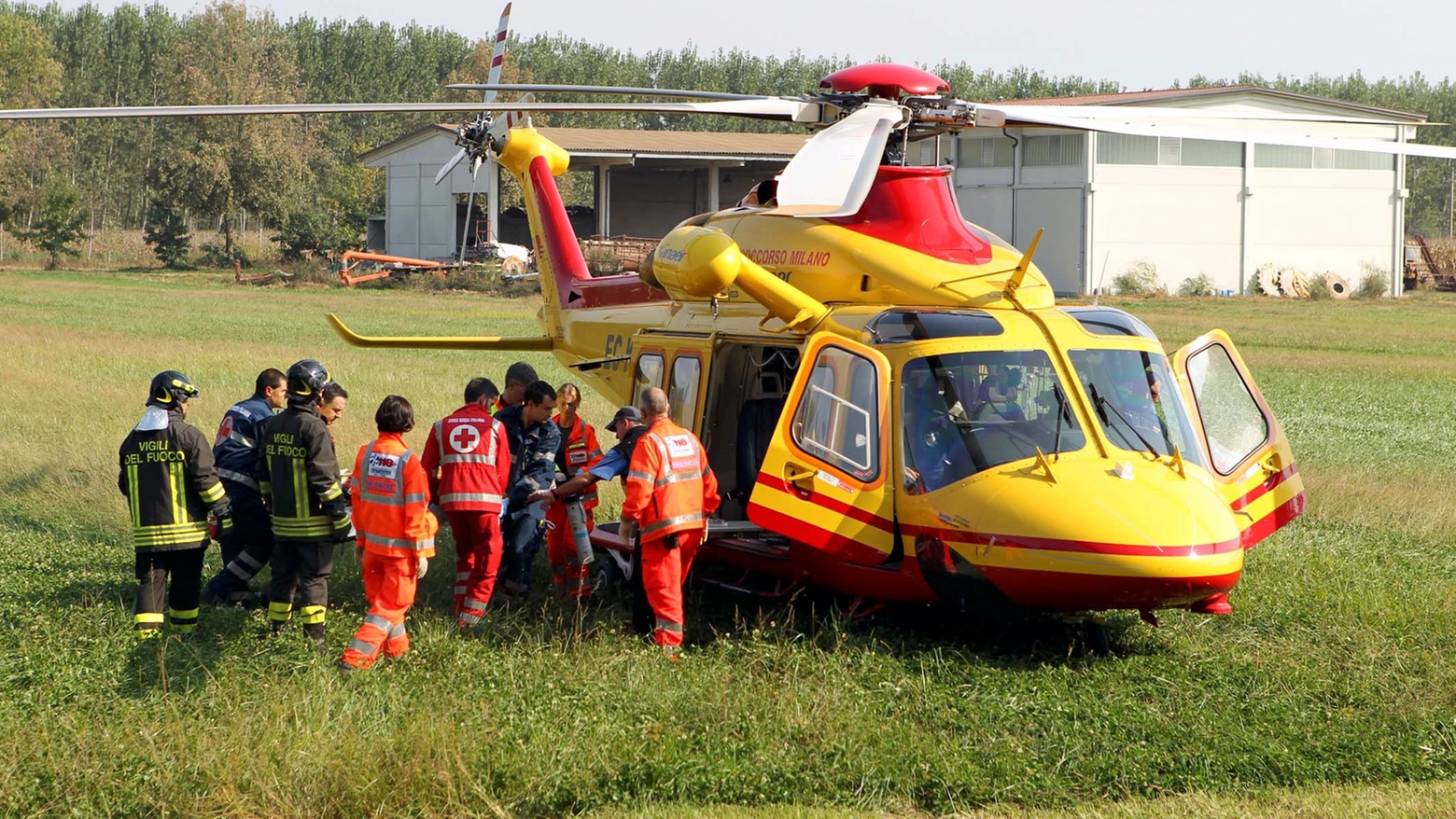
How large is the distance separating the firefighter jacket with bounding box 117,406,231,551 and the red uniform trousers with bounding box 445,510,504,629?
1.40 m

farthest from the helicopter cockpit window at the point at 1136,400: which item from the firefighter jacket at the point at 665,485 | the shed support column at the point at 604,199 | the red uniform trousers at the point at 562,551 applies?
the shed support column at the point at 604,199

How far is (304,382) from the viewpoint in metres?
7.90

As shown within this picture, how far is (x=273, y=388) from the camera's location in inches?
355

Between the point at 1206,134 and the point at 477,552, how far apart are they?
4.92 metres

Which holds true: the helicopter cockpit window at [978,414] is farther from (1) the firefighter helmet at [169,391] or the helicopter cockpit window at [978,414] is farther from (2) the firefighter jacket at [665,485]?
(1) the firefighter helmet at [169,391]

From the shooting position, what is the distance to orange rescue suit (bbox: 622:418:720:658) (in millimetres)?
7766

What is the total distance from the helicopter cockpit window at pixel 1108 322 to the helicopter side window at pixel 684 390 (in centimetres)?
250

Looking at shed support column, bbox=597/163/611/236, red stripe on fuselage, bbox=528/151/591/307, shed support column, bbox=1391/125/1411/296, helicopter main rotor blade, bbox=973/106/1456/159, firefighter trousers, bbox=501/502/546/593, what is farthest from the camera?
shed support column, bbox=597/163/611/236

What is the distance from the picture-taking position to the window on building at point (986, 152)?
4722 cm

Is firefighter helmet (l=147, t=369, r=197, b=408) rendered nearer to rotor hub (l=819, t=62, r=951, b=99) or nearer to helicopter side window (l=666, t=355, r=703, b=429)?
helicopter side window (l=666, t=355, r=703, b=429)

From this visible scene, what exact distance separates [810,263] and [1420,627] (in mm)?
4351

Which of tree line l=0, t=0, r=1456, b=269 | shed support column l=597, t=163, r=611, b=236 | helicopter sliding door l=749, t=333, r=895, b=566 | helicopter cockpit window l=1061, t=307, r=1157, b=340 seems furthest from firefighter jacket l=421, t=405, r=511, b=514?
shed support column l=597, t=163, r=611, b=236

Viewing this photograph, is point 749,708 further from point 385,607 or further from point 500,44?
point 500,44

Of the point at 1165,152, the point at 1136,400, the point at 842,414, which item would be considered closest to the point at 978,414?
the point at 842,414
